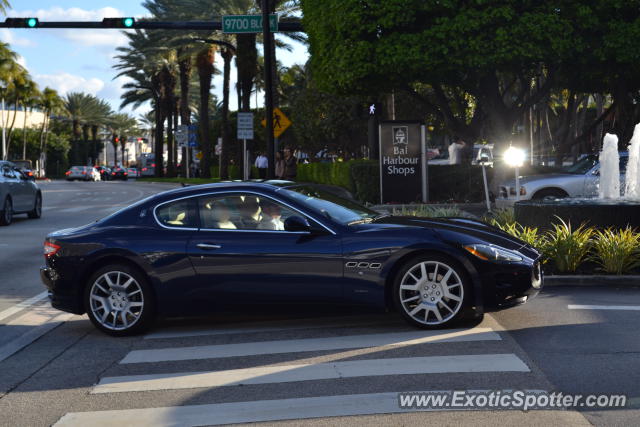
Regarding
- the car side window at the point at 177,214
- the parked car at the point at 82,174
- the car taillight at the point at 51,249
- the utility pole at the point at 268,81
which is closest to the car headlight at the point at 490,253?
the car side window at the point at 177,214

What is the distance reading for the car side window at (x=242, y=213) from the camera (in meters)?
7.83

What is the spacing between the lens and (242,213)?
793 cm

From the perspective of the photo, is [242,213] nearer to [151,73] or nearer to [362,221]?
[362,221]

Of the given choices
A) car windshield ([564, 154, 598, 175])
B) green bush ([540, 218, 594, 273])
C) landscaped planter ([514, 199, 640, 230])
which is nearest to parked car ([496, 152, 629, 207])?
car windshield ([564, 154, 598, 175])

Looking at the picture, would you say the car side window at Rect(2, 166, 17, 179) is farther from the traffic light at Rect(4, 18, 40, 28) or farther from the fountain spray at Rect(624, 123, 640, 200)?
the fountain spray at Rect(624, 123, 640, 200)

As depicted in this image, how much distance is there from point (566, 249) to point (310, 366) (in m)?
5.05

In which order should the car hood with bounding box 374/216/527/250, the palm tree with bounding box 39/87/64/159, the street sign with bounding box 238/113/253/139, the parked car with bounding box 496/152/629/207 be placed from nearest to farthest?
1. the car hood with bounding box 374/216/527/250
2. the parked car with bounding box 496/152/629/207
3. the street sign with bounding box 238/113/253/139
4. the palm tree with bounding box 39/87/64/159

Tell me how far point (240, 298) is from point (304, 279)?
0.60m

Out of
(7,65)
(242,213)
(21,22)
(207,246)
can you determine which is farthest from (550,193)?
(7,65)

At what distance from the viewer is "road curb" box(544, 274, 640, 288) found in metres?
9.94

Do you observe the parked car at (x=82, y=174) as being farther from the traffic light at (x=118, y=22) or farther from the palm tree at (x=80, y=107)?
the traffic light at (x=118, y=22)

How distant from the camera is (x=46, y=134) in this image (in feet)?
375

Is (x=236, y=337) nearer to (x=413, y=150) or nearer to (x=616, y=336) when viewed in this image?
(x=616, y=336)

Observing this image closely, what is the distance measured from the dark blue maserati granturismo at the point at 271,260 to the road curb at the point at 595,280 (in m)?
2.36
